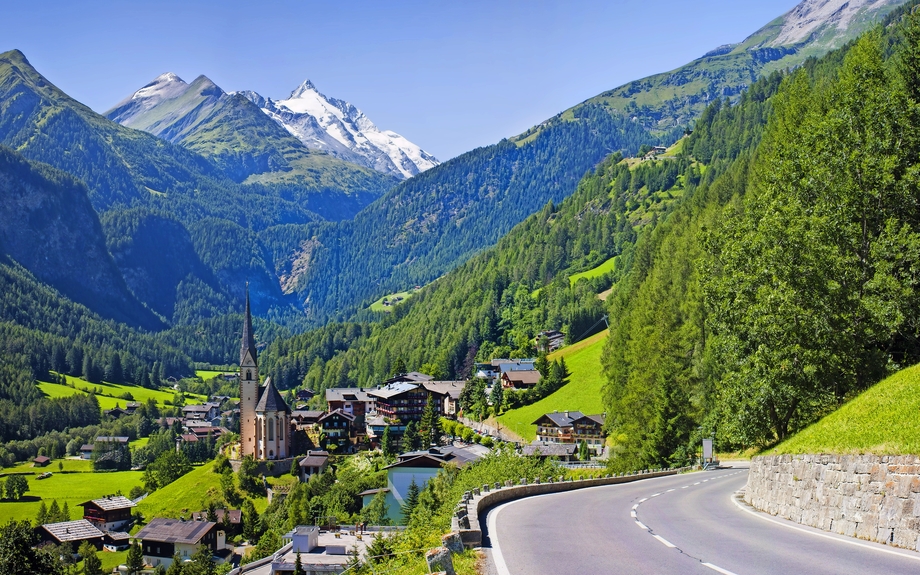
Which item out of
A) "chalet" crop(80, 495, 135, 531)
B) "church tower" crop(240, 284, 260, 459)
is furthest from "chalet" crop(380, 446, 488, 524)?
"church tower" crop(240, 284, 260, 459)

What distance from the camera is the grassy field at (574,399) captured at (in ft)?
362

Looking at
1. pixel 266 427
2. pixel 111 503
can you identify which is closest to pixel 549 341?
pixel 266 427

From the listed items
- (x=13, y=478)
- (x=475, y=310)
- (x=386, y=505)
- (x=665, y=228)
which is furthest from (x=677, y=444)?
(x=475, y=310)

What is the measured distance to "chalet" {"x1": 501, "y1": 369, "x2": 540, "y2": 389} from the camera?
131 meters

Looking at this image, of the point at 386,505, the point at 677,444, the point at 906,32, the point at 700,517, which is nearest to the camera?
the point at 700,517

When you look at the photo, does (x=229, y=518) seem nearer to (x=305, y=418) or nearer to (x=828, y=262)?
(x=305, y=418)

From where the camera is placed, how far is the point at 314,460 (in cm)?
10881

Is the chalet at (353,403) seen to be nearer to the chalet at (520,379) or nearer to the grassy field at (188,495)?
the chalet at (520,379)

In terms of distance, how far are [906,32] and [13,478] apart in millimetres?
117339

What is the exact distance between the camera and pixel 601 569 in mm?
14672

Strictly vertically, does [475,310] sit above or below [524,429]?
above

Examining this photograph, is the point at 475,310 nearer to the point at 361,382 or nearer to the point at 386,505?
the point at 361,382

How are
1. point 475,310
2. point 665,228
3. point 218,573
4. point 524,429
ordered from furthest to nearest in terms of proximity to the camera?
point 475,310
point 524,429
point 665,228
point 218,573

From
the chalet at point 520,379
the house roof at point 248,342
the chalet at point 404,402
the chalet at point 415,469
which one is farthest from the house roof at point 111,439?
the chalet at point 415,469
